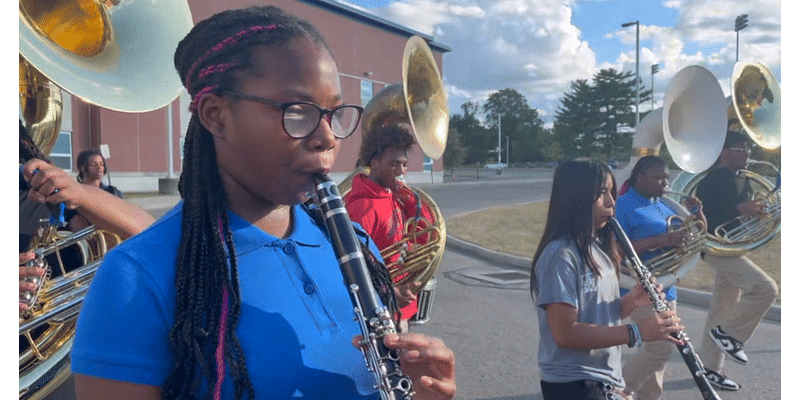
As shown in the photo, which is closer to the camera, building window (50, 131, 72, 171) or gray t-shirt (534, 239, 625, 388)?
gray t-shirt (534, 239, 625, 388)

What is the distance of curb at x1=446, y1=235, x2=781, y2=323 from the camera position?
6.20 metres

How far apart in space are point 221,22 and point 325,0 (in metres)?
24.9

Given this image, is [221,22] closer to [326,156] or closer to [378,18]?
[326,156]

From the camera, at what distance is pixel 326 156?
1.18 m

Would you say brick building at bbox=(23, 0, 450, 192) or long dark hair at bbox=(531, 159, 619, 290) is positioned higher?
brick building at bbox=(23, 0, 450, 192)

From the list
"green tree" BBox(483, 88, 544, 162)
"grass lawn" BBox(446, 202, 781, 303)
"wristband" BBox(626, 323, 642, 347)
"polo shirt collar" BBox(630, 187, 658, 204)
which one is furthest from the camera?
"green tree" BBox(483, 88, 544, 162)

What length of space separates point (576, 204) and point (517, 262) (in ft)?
21.5

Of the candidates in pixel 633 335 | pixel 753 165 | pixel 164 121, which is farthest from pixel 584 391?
pixel 164 121

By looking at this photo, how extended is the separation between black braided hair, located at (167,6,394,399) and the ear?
0.8 inches

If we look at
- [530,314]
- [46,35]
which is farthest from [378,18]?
[46,35]

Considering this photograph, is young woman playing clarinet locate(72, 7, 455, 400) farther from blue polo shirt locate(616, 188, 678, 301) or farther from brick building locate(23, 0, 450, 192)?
brick building locate(23, 0, 450, 192)

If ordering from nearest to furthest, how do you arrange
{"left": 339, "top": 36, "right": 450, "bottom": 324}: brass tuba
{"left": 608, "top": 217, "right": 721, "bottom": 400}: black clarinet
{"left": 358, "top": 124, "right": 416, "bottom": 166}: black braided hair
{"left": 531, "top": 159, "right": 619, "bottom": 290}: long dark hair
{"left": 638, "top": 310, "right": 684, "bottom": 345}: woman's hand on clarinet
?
{"left": 638, "top": 310, "right": 684, "bottom": 345}: woman's hand on clarinet
{"left": 531, "top": 159, "right": 619, "bottom": 290}: long dark hair
{"left": 608, "top": 217, "right": 721, "bottom": 400}: black clarinet
{"left": 339, "top": 36, "right": 450, "bottom": 324}: brass tuba
{"left": 358, "top": 124, "right": 416, "bottom": 166}: black braided hair

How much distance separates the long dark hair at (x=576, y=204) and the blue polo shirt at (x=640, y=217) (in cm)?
153

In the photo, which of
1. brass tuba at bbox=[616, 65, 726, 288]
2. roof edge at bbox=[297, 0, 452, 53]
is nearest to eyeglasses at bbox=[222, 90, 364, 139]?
brass tuba at bbox=[616, 65, 726, 288]
